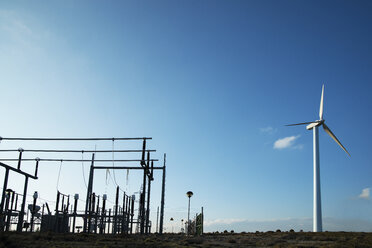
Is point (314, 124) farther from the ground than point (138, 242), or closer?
farther from the ground

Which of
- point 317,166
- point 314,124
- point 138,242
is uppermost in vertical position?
point 314,124

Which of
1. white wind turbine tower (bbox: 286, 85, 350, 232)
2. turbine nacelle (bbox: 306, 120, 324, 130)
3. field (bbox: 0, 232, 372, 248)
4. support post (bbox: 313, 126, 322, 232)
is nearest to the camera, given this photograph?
field (bbox: 0, 232, 372, 248)

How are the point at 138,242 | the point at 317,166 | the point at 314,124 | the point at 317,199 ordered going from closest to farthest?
the point at 138,242
the point at 317,199
the point at 317,166
the point at 314,124

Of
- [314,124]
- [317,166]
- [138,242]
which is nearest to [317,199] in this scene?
[317,166]

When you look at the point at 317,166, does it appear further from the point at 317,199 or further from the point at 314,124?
the point at 314,124

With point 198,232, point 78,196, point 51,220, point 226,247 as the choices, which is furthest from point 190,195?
point 51,220

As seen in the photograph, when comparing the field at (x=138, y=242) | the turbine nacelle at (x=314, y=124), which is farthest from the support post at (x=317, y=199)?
the field at (x=138, y=242)

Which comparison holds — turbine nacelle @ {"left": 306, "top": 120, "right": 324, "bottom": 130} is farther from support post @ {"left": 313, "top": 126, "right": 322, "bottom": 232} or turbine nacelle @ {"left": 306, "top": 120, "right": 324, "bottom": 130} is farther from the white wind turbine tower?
support post @ {"left": 313, "top": 126, "right": 322, "bottom": 232}

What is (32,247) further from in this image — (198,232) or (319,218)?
(319,218)

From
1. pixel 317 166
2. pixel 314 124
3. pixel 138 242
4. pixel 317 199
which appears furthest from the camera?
pixel 314 124

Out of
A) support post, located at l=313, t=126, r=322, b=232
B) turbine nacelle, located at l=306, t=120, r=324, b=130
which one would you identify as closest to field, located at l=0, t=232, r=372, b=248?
support post, located at l=313, t=126, r=322, b=232

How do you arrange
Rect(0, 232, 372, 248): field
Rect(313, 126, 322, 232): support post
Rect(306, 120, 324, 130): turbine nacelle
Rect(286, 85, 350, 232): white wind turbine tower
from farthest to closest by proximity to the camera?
1. Rect(306, 120, 324, 130): turbine nacelle
2. Rect(286, 85, 350, 232): white wind turbine tower
3. Rect(313, 126, 322, 232): support post
4. Rect(0, 232, 372, 248): field

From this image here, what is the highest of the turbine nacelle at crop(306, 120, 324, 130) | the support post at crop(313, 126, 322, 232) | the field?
the turbine nacelle at crop(306, 120, 324, 130)

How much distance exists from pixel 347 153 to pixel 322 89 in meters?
9.72
